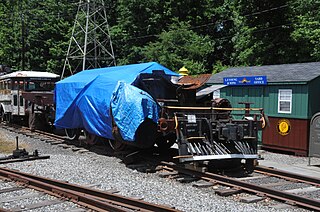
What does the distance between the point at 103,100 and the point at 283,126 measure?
6009 millimetres

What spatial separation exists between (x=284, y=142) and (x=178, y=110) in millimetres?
5023

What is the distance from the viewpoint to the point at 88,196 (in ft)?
23.5

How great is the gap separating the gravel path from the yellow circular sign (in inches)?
38.6

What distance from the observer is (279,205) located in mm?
6914

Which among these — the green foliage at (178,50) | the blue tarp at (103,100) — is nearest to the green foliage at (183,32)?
the green foliage at (178,50)

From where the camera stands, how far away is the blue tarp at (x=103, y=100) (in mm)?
9781

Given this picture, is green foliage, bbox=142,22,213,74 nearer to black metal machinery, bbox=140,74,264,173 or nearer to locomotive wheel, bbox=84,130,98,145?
locomotive wheel, bbox=84,130,98,145

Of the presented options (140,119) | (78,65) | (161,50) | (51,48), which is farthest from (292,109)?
(51,48)

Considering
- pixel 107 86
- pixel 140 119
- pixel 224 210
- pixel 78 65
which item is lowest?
pixel 224 210

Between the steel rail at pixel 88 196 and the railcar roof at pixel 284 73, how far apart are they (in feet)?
26.3

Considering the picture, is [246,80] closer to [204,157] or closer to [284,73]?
[284,73]

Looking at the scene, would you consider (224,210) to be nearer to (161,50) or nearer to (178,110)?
(178,110)

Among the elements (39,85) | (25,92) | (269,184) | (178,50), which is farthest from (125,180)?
(178,50)

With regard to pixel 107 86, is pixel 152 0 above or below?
above
